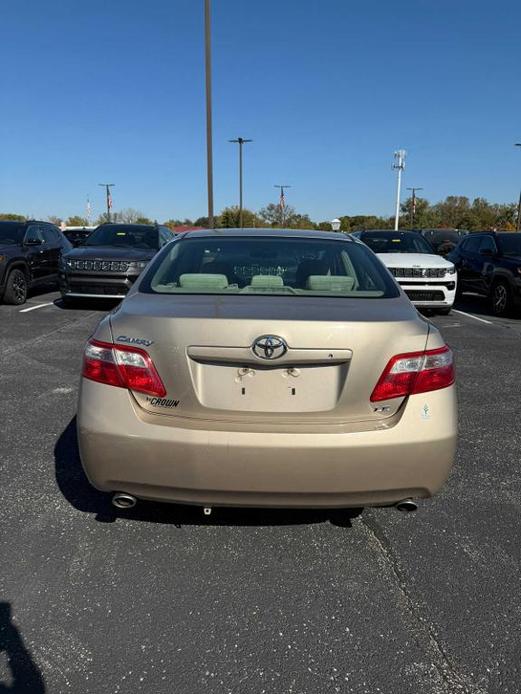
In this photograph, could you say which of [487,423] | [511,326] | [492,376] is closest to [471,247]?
[511,326]

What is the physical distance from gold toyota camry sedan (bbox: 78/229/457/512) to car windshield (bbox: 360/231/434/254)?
949cm

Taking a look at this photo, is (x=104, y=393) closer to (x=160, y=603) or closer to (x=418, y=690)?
(x=160, y=603)

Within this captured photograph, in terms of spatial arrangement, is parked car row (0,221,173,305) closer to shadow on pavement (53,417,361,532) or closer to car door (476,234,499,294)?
car door (476,234,499,294)

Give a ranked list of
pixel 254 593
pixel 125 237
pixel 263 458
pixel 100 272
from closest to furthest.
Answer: pixel 263 458 < pixel 254 593 < pixel 100 272 < pixel 125 237

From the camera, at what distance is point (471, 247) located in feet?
40.1

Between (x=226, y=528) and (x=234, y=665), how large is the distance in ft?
2.96

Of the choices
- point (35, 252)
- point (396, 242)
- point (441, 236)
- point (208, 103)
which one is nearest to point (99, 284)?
point (35, 252)

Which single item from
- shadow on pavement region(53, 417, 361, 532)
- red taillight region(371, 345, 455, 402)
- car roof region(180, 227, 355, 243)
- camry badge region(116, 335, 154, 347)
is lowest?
shadow on pavement region(53, 417, 361, 532)

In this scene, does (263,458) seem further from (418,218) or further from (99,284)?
(418,218)

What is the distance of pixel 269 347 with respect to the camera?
2254 millimetres

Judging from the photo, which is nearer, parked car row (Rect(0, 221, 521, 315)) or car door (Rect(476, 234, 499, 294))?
parked car row (Rect(0, 221, 521, 315))

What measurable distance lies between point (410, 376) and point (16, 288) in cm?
979

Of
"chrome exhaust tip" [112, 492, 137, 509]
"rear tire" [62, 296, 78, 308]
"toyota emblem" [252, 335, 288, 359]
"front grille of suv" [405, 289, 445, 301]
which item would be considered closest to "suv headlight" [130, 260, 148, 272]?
"rear tire" [62, 296, 78, 308]

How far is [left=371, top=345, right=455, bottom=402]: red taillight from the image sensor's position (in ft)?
7.68
